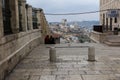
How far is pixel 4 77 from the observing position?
378 inches

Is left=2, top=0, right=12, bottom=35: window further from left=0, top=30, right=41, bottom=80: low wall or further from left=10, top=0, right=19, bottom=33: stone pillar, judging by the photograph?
left=0, top=30, right=41, bottom=80: low wall

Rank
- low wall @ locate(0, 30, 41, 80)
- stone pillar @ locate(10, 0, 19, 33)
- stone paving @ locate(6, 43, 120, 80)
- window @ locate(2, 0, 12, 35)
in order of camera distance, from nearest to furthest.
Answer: low wall @ locate(0, 30, 41, 80), stone paving @ locate(6, 43, 120, 80), window @ locate(2, 0, 12, 35), stone pillar @ locate(10, 0, 19, 33)

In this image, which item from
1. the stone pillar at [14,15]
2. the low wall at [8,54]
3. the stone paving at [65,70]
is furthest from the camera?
the stone pillar at [14,15]

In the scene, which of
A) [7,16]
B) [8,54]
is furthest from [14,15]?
[8,54]

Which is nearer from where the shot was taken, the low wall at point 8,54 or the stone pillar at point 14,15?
the low wall at point 8,54

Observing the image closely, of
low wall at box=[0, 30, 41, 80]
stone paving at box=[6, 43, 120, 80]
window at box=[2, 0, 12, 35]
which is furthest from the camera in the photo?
window at box=[2, 0, 12, 35]

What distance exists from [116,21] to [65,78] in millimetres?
33640

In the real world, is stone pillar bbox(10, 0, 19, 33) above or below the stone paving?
above

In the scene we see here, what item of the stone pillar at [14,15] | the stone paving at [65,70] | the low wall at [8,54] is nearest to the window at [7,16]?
the stone pillar at [14,15]

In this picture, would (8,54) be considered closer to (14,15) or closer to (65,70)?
(65,70)

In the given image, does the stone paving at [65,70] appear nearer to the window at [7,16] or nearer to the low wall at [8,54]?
the low wall at [8,54]

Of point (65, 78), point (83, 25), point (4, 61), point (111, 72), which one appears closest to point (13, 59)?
point (4, 61)

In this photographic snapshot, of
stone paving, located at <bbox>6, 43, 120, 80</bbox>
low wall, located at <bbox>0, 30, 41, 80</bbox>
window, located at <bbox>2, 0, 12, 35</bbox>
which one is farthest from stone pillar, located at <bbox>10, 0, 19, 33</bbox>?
stone paving, located at <bbox>6, 43, 120, 80</bbox>

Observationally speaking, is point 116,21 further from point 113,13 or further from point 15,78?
point 15,78
